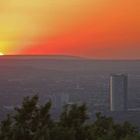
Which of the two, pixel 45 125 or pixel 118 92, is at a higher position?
pixel 118 92

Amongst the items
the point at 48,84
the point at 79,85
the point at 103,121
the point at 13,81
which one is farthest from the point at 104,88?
the point at 103,121

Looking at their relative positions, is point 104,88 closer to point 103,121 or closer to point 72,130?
point 103,121

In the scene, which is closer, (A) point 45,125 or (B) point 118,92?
(A) point 45,125

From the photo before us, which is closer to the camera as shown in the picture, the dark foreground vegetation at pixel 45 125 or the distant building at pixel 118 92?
the dark foreground vegetation at pixel 45 125

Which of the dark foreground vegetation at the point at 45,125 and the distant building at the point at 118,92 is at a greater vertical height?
the distant building at the point at 118,92
